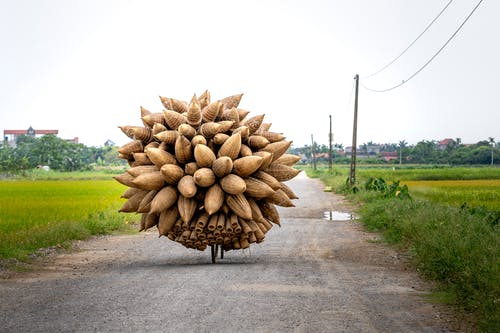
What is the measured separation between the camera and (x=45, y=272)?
11305 mm

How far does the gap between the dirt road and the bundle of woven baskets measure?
2.44 ft

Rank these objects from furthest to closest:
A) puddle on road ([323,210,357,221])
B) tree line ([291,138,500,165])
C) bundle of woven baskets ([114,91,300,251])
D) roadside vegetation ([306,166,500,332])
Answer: tree line ([291,138,500,165])
puddle on road ([323,210,357,221])
bundle of woven baskets ([114,91,300,251])
roadside vegetation ([306,166,500,332])

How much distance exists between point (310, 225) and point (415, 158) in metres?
112

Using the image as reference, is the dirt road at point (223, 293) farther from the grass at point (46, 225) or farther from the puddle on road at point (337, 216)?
the puddle on road at point (337, 216)

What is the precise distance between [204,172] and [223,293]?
76.5 inches

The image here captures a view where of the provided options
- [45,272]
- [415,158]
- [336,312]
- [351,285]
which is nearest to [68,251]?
[45,272]

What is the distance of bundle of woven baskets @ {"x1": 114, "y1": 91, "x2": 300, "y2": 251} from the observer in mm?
9930

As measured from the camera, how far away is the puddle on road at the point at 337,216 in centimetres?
2184

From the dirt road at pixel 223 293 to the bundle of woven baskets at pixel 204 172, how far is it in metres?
0.75

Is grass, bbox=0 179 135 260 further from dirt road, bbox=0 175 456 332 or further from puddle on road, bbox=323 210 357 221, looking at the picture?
puddle on road, bbox=323 210 357 221

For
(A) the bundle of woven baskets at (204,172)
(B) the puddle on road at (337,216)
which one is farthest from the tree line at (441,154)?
(A) the bundle of woven baskets at (204,172)

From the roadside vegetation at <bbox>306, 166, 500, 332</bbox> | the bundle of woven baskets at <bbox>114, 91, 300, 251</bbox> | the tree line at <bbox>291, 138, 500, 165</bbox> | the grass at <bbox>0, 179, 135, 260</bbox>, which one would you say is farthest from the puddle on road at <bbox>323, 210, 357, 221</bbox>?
the tree line at <bbox>291, 138, 500, 165</bbox>

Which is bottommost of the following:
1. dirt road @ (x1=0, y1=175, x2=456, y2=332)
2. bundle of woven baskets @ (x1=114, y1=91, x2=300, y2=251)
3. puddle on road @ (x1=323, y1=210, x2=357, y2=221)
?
puddle on road @ (x1=323, y1=210, x2=357, y2=221)

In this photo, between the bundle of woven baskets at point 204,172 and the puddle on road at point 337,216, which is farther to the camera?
the puddle on road at point 337,216
